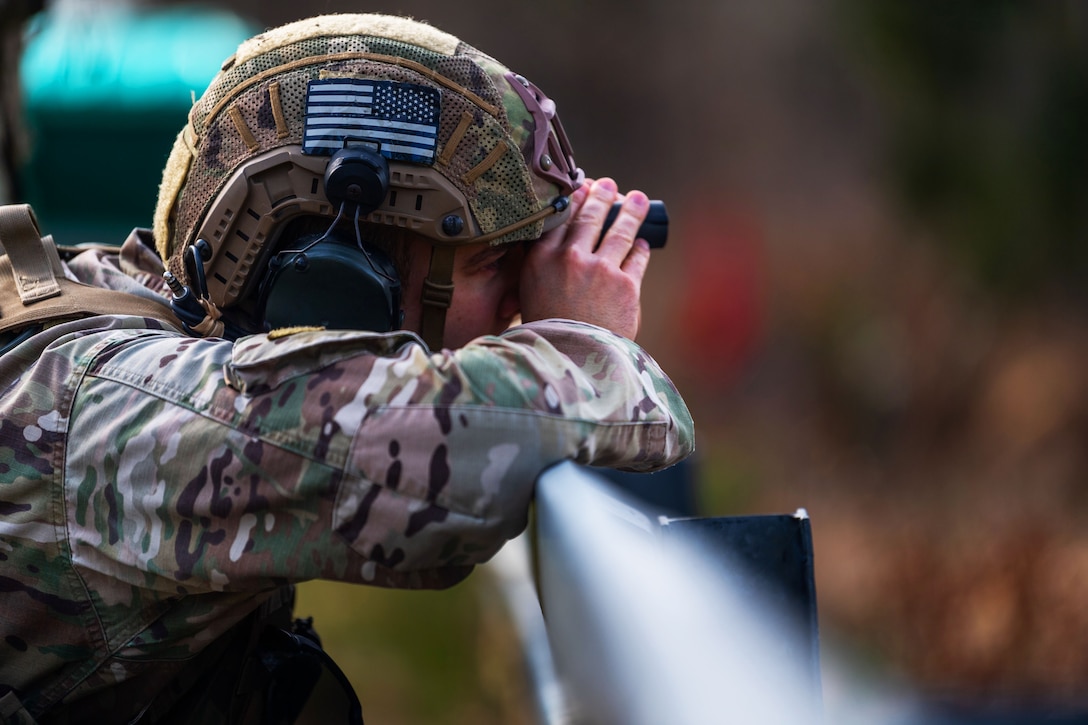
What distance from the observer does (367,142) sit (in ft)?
6.30

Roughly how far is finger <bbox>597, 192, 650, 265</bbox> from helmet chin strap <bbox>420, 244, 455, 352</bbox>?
0.29 meters

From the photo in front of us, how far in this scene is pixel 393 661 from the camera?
5316 millimetres

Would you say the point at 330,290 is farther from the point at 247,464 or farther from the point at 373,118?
the point at 247,464

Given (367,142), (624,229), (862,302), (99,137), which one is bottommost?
(862,302)

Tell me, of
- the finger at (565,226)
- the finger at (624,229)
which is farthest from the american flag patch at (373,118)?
the finger at (624,229)

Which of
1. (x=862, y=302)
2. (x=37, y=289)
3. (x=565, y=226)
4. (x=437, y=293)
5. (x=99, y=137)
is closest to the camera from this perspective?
(x=37, y=289)

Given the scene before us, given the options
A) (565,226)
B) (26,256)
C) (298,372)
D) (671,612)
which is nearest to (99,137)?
(26,256)

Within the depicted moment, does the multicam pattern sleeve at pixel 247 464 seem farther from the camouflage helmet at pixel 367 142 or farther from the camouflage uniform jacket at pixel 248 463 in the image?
the camouflage helmet at pixel 367 142

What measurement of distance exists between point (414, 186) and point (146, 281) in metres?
0.67

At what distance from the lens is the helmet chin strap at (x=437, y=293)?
6.68 ft

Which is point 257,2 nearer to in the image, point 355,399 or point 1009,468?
point 1009,468

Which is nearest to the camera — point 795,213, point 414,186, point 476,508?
point 476,508

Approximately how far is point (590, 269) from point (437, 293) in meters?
0.28

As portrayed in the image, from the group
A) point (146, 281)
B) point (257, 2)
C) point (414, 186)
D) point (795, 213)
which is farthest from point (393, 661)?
point (257, 2)
